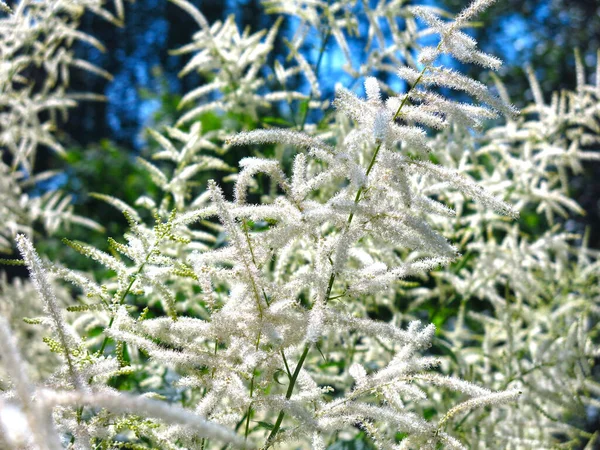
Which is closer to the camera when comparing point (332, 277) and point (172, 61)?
point (332, 277)

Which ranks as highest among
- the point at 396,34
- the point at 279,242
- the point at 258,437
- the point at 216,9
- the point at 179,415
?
the point at 216,9

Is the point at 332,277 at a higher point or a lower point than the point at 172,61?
lower

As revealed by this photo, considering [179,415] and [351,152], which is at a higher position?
[351,152]

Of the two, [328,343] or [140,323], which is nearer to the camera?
[140,323]

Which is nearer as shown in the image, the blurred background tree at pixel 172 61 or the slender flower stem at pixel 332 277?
the slender flower stem at pixel 332 277

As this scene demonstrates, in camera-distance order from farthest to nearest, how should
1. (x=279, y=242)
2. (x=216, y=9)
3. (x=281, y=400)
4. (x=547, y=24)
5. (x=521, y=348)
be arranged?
1. (x=216, y=9)
2. (x=547, y=24)
3. (x=521, y=348)
4. (x=279, y=242)
5. (x=281, y=400)

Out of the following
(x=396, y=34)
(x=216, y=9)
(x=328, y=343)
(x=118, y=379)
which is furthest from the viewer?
(x=216, y=9)

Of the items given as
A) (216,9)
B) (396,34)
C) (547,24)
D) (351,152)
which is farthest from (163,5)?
(351,152)

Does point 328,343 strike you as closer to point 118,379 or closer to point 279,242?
point 118,379

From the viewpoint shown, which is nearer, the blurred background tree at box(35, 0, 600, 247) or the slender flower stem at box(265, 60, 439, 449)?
the slender flower stem at box(265, 60, 439, 449)
